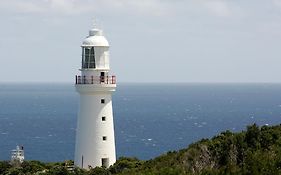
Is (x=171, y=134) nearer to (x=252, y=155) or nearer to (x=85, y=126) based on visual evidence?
(x=85, y=126)

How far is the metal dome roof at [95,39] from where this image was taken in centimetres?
3169

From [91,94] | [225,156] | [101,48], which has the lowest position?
[225,156]

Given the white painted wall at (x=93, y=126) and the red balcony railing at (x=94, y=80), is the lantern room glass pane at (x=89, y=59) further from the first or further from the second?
the white painted wall at (x=93, y=126)

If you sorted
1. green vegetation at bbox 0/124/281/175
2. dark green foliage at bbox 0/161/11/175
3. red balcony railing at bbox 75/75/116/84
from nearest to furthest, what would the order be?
green vegetation at bbox 0/124/281/175 → red balcony railing at bbox 75/75/116/84 → dark green foliage at bbox 0/161/11/175

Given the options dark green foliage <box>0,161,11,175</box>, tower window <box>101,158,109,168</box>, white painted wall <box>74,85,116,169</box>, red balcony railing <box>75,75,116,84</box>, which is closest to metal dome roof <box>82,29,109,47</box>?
red balcony railing <box>75,75,116,84</box>

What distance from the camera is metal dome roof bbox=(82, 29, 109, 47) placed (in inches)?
1248

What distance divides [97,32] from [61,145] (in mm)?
53951

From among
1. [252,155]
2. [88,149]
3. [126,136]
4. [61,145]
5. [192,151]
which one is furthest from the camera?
[126,136]

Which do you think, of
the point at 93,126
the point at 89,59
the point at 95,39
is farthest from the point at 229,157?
the point at 95,39

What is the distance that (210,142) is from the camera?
2414cm

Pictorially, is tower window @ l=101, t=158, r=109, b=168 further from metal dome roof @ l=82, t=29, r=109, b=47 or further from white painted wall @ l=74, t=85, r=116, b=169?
metal dome roof @ l=82, t=29, r=109, b=47

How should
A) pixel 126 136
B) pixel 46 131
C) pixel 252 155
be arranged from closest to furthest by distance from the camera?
pixel 252 155 < pixel 126 136 < pixel 46 131

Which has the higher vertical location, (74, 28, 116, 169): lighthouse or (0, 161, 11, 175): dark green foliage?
(74, 28, 116, 169): lighthouse

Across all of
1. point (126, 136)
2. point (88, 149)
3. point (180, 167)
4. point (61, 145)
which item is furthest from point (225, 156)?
point (126, 136)
